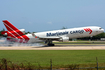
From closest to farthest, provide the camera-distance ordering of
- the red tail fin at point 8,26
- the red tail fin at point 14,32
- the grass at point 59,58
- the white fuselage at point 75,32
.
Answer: the grass at point 59,58 < the red tail fin at point 8,26 < the red tail fin at point 14,32 < the white fuselage at point 75,32

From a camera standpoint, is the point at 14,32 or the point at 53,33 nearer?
the point at 14,32

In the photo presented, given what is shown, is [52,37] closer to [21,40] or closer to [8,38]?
[21,40]

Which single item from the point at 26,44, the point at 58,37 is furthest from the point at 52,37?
the point at 26,44

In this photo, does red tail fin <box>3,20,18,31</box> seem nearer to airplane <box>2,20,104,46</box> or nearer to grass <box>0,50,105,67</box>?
airplane <box>2,20,104,46</box>

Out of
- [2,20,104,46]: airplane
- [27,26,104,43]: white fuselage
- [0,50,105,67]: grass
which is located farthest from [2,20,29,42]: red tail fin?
[0,50,105,67]: grass

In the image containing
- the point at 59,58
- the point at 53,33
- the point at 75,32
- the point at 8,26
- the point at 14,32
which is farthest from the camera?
the point at 53,33

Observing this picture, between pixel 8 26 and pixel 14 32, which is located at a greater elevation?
pixel 8 26

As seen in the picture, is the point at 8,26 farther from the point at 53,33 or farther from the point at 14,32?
the point at 53,33

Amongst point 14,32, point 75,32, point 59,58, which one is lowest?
point 59,58

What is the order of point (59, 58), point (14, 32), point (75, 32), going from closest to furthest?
point (59, 58), point (14, 32), point (75, 32)

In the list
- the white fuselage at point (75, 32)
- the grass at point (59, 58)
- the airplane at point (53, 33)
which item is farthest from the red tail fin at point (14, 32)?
the grass at point (59, 58)

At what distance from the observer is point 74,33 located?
4500 centimetres

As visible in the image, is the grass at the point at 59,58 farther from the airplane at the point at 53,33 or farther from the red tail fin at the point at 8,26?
the red tail fin at the point at 8,26

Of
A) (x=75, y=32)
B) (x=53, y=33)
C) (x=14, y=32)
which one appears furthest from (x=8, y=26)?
(x=75, y=32)
